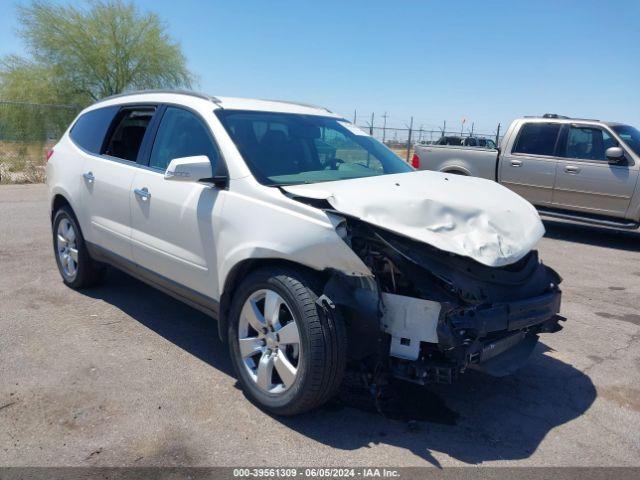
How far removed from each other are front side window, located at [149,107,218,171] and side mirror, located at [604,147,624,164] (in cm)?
722

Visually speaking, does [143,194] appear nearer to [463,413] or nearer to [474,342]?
[474,342]

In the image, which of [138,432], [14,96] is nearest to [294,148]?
[138,432]

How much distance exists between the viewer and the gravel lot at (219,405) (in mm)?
2961

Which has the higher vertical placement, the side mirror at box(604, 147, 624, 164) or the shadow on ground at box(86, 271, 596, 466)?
the side mirror at box(604, 147, 624, 164)

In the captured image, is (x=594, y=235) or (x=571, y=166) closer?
(x=571, y=166)

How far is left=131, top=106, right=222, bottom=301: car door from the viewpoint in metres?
3.65

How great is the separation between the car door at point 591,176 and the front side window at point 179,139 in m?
7.29

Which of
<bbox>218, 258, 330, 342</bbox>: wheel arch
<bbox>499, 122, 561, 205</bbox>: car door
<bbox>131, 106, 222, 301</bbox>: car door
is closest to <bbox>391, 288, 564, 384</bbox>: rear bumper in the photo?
<bbox>218, 258, 330, 342</bbox>: wheel arch

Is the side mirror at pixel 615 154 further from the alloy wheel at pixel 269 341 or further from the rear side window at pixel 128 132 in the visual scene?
the alloy wheel at pixel 269 341

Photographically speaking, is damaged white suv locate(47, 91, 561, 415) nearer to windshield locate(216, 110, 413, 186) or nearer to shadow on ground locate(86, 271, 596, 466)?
windshield locate(216, 110, 413, 186)

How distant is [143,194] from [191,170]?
2.90ft

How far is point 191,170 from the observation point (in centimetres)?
343

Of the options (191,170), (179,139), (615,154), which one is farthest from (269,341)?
(615,154)

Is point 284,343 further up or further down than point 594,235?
further up
